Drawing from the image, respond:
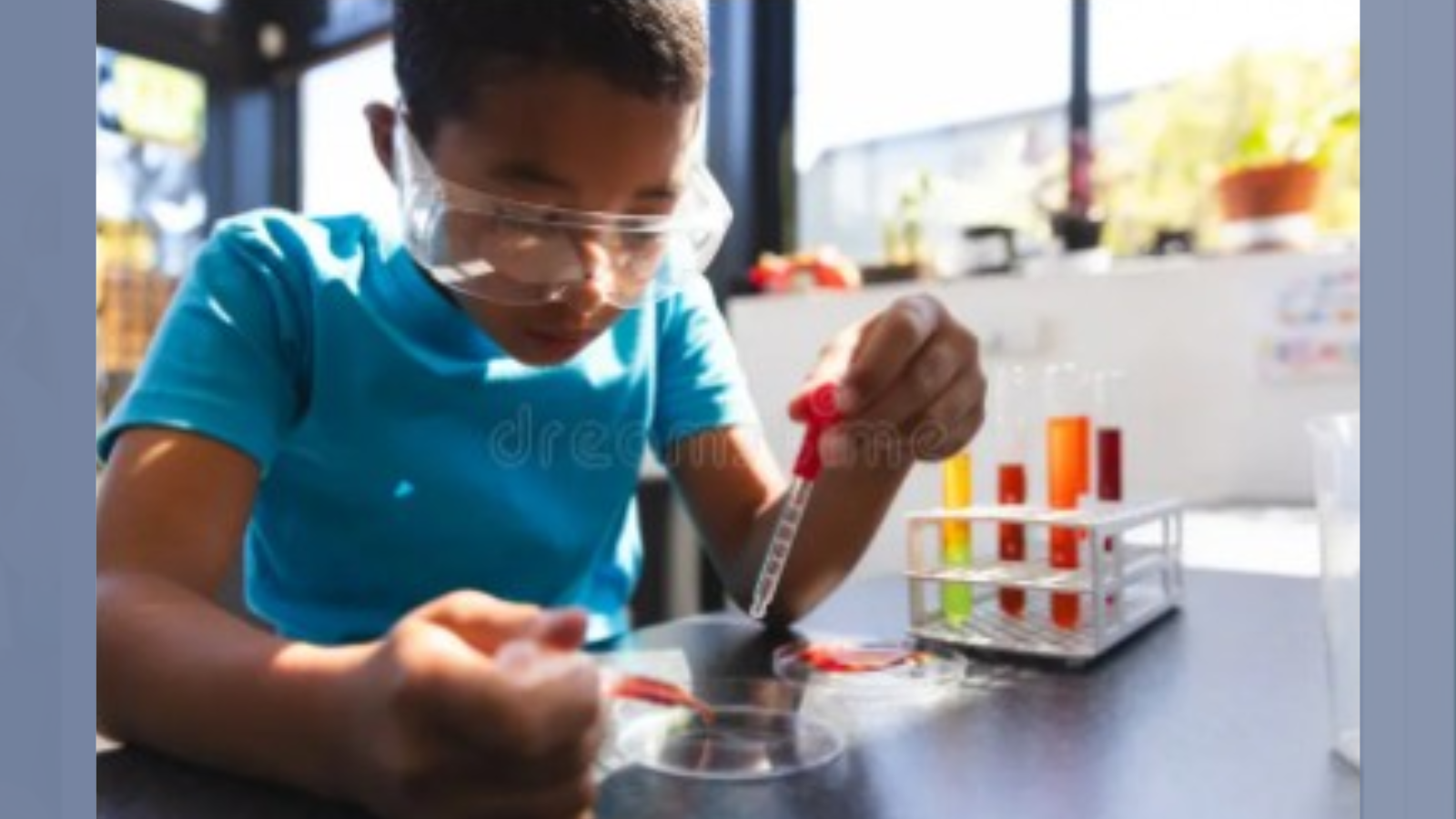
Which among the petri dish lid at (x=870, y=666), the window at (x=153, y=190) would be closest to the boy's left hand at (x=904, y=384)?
the petri dish lid at (x=870, y=666)

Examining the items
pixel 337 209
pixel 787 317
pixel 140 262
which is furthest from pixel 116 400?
pixel 787 317

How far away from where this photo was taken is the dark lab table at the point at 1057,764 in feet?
1.05

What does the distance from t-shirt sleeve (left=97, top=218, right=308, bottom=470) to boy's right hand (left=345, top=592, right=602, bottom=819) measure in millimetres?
295

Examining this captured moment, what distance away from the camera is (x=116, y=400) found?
503 mm

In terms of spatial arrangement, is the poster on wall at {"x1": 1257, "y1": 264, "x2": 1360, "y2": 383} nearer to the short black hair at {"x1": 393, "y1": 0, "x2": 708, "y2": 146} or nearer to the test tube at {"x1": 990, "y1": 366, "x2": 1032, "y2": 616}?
the test tube at {"x1": 990, "y1": 366, "x2": 1032, "y2": 616}

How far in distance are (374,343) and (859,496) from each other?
339mm

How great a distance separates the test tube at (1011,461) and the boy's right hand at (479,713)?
14.1 inches

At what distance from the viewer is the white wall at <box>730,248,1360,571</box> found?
1442 millimetres

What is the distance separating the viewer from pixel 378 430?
0.66 metres

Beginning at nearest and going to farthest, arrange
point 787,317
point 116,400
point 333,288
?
point 116,400 → point 333,288 → point 787,317

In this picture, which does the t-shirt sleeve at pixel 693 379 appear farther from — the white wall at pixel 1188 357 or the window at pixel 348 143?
the white wall at pixel 1188 357

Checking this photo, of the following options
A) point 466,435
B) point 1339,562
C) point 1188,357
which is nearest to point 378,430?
point 466,435

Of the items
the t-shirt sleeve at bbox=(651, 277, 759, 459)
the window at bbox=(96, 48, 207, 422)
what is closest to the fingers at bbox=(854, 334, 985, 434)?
the t-shirt sleeve at bbox=(651, 277, 759, 459)

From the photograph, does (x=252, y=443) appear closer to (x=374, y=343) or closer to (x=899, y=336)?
(x=374, y=343)
